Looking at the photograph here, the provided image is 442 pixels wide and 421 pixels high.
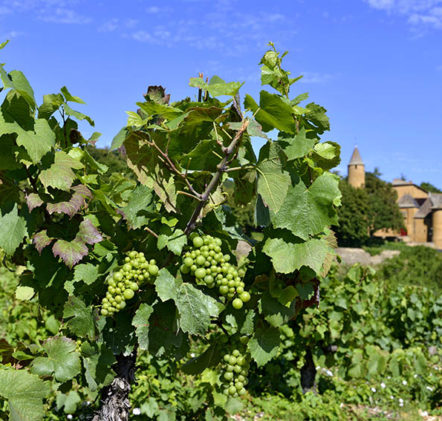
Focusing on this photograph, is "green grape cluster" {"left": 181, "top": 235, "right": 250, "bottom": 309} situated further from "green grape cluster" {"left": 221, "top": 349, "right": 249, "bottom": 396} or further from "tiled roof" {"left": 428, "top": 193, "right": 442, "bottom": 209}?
"tiled roof" {"left": 428, "top": 193, "right": 442, "bottom": 209}

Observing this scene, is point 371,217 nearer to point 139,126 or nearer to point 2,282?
point 2,282

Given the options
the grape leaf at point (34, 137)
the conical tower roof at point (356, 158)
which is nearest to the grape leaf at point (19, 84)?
the grape leaf at point (34, 137)

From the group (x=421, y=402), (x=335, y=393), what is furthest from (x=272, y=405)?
(x=421, y=402)

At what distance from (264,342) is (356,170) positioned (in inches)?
2801

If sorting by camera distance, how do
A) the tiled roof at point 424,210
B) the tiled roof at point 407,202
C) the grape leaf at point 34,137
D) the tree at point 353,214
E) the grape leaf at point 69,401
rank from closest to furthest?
the grape leaf at point 34,137
the grape leaf at point 69,401
the tree at point 353,214
the tiled roof at point 424,210
the tiled roof at point 407,202

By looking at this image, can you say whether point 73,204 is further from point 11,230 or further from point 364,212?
point 364,212

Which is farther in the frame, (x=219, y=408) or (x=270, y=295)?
(x=219, y=408)

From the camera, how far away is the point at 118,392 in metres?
2.65

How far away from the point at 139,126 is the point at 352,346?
5700mm

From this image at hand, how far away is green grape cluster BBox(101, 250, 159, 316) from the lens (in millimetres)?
1925

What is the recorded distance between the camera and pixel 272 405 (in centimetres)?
570

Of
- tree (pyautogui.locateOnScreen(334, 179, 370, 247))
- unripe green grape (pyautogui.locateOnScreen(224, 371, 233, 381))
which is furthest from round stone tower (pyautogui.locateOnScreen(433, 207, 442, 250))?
unripe green grape (pyautogui.locateOnScreen(224, 371, 233, 381))

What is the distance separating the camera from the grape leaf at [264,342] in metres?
2.15

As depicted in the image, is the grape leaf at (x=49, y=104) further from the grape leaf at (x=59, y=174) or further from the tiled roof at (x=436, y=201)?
the tiled roof at (x=436, y=201)
